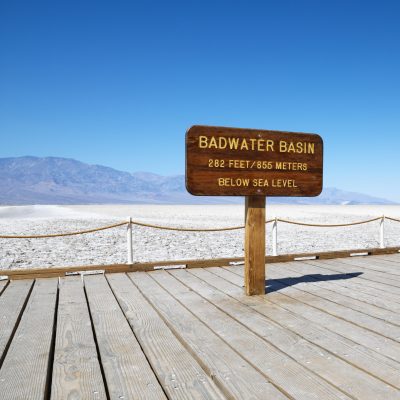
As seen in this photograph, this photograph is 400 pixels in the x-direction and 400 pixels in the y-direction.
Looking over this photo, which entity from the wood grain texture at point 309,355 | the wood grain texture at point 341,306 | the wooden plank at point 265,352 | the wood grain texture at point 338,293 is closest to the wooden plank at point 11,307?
the wooden plank at point 265,352

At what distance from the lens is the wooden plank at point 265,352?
2635mm

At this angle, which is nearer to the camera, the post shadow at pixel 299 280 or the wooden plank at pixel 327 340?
the wooden plank at pixel 327 340

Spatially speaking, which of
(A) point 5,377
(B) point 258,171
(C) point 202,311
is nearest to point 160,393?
(A) point 5,377

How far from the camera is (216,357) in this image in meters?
3.14

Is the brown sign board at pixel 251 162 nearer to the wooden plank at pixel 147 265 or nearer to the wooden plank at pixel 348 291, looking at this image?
the wooden plank at pixel 348 291

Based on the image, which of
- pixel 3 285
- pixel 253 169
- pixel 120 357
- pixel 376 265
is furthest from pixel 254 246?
pixel 3 285

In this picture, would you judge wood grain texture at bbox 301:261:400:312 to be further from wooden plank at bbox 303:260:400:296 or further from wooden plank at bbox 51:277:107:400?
wooden plank at bbox 51:277:107:400

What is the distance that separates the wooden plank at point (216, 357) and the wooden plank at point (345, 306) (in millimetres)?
1494

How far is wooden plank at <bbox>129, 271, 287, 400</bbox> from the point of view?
8.59 ft

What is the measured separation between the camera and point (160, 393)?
8.48 feet

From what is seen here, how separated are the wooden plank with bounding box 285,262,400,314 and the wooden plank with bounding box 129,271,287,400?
1.87 m

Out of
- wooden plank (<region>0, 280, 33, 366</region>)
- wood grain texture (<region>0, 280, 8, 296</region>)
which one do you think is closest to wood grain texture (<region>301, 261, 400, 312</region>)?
wooden plank (<region>0, 280, 33, 366</region>)

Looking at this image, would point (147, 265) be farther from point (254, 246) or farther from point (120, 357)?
point (120, 357)

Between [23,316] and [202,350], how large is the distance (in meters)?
2.16
